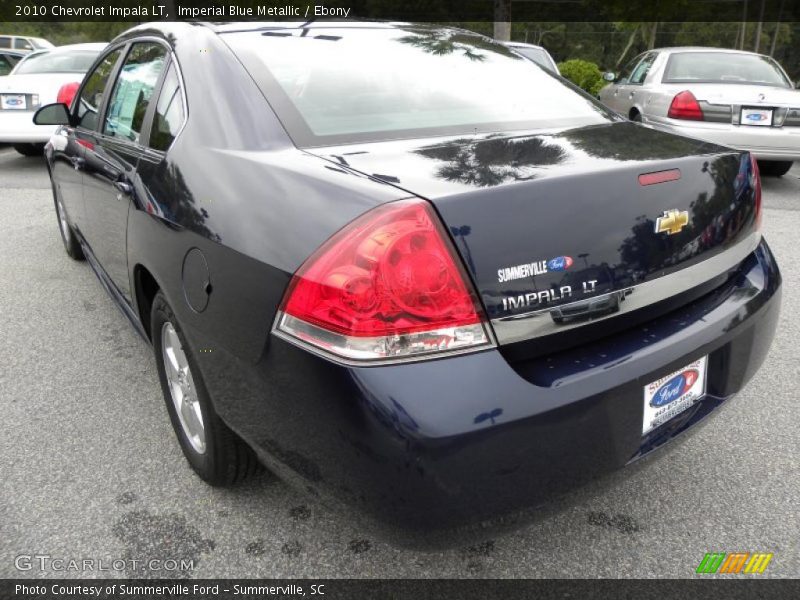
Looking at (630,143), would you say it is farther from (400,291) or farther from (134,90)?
(134,90)

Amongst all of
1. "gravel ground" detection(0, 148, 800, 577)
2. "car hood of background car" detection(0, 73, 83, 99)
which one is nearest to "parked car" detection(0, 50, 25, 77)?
"car hood of background car" detection(0, 73, 83, 99)

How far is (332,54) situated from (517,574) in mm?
1780

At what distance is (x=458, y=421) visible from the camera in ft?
4.50

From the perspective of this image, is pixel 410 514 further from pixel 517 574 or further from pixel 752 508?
pixel 752 508

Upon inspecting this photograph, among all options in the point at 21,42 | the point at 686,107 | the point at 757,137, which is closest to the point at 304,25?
the point at 686,107

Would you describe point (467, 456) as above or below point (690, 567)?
above

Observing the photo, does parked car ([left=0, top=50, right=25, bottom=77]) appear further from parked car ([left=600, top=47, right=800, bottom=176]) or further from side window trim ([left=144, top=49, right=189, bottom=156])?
side window trim ([left=144, top=49, right=189, bottom=156])

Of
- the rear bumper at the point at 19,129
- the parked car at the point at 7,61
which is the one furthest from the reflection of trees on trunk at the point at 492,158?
the parked car at the point at 7,61

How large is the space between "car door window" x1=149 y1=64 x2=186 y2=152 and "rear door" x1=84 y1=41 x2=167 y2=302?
0.09 meters

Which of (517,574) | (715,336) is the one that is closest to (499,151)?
(715,336)

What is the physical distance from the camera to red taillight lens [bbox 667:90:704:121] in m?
6.54

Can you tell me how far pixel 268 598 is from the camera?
184cm

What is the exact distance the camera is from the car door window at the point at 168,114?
2.21m

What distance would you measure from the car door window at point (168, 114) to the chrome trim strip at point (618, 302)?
1328mm
